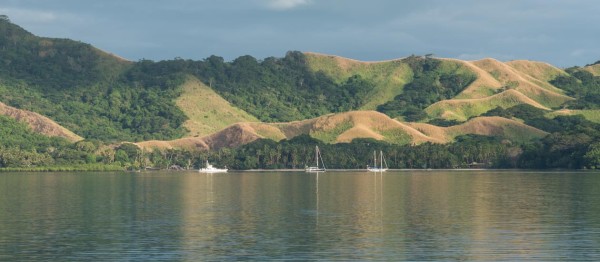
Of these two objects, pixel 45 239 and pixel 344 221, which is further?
pixel 344 221

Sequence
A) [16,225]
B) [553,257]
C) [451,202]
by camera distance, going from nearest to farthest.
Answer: [553,257], [16,225], [451,202]

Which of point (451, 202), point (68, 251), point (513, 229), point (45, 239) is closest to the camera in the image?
point (68, 251)

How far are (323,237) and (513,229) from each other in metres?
17.5

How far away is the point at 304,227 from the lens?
85250mm

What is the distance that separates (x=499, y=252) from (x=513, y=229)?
16144 mm

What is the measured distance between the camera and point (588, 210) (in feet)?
333

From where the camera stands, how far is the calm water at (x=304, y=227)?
66.9 meters

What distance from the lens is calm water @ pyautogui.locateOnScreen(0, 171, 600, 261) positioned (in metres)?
66.9

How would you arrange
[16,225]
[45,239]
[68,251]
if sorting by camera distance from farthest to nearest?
[16,225]
[45,239]
[68,251]

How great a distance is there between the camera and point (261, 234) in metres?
78.9

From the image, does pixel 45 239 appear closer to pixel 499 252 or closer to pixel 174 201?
pixel 499 252

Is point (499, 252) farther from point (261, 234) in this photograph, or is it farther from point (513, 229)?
point (261, 234)

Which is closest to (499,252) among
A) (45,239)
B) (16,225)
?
(45,239)

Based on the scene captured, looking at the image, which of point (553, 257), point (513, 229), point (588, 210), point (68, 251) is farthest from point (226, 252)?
point (588, 210)
